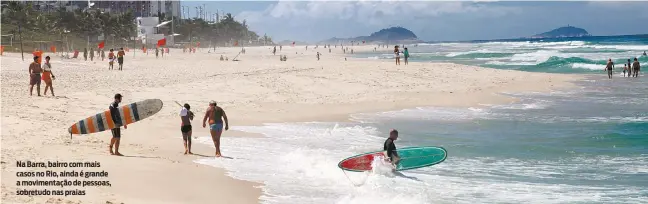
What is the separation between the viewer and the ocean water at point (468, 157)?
10.7 m

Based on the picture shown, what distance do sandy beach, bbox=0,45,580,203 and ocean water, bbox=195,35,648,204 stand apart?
39.7 inches

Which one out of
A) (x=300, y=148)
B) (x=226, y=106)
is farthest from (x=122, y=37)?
(x=300, y=148)

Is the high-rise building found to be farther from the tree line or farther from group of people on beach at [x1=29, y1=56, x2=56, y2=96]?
group of people on beach at [x1=29, y1=56, x2=56, y2=96]

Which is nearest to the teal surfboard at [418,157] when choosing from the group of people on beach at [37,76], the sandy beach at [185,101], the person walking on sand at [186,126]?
the sandy beach at [185,101]

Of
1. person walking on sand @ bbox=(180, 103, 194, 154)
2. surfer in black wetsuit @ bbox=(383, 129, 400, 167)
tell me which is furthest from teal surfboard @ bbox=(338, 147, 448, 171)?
person walking on sand @ bbox=(180, 103, 194, 154)

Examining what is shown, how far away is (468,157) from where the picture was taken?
14.1 m

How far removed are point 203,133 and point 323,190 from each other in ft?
21.0

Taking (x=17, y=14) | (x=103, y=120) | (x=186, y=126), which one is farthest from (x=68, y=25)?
(x=186, y=126)

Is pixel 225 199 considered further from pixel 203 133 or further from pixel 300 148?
pixel 203 133

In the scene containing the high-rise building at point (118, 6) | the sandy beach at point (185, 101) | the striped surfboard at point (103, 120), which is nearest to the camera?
the sandy beach at point (185, 101)

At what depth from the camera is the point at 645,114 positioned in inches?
858

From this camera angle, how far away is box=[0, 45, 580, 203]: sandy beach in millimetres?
10266

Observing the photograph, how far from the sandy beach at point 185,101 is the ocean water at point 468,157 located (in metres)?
1.01

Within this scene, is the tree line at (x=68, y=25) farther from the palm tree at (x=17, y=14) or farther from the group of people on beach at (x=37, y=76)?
the group of people on beach at (x=37, y=76)
